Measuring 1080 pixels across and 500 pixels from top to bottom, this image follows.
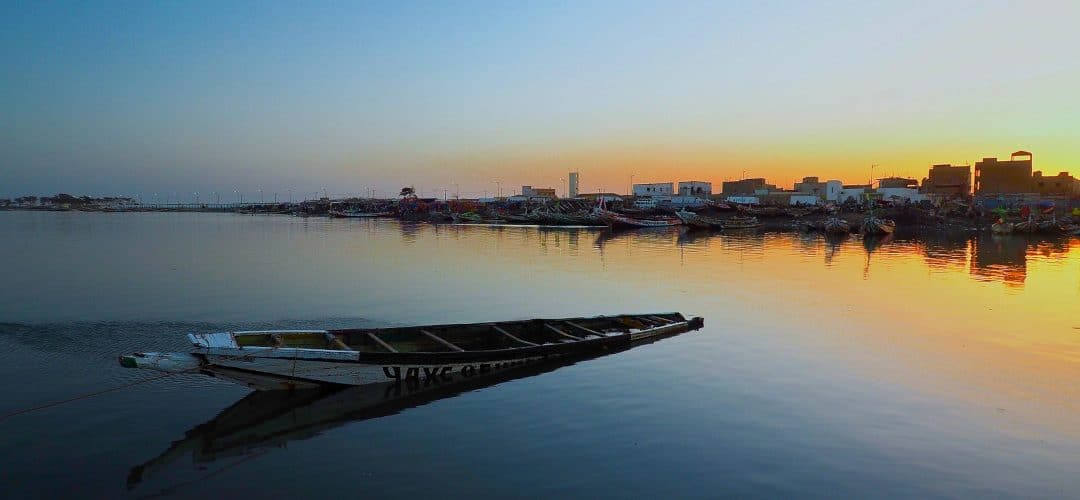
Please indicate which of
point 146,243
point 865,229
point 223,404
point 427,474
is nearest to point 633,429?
point 427,474

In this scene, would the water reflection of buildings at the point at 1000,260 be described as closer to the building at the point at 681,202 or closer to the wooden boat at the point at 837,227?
the wooden boat at the point at 837,227

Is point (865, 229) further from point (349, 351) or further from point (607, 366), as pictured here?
point (349, 351)

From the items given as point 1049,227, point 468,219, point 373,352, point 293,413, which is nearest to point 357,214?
point 468,219

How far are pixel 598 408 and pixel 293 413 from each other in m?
4.86

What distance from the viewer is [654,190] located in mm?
137000

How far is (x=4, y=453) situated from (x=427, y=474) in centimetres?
561

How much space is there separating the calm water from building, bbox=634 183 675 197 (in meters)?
111

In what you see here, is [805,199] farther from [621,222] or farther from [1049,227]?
[621,222]

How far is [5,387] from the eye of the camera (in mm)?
11375

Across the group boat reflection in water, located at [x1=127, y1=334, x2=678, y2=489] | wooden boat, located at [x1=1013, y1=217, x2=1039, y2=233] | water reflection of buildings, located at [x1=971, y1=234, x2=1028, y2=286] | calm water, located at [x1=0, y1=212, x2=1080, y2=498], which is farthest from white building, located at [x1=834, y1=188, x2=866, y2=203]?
boat reflection in water, located at [x1=127, y1=334, x2=678, y2=489]

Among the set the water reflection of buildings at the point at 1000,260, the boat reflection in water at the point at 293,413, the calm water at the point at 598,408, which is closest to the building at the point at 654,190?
the water reflection of buildings at the point at 1000,260

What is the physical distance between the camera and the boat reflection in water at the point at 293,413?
8852mm

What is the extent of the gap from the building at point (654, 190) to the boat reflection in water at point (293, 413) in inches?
4900

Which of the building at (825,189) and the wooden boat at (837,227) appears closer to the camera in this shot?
the wooden boat at (837,227)
